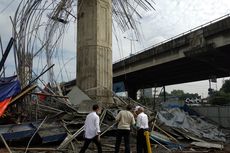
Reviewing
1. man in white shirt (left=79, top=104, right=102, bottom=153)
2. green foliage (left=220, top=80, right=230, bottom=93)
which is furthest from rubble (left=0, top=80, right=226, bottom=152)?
green foliage (left=220, top=80, right=230, bottom=93)

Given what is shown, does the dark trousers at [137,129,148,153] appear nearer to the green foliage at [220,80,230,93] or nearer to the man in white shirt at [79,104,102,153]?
the man in white shirt at [79,104,102,153]

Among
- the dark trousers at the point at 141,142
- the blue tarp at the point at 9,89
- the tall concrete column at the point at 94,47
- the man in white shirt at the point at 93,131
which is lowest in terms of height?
the dark trousers at the point at 141,142

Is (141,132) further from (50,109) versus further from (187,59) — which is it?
(187,59)

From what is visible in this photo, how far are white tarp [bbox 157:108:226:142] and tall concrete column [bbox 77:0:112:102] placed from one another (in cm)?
298

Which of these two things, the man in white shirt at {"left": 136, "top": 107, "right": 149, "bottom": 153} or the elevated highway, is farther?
the elevated highway

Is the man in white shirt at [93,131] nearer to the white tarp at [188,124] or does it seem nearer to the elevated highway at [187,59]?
the white tarp at [188,124]

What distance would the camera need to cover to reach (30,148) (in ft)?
30.4

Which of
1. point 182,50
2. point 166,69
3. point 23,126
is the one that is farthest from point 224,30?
point 23,126

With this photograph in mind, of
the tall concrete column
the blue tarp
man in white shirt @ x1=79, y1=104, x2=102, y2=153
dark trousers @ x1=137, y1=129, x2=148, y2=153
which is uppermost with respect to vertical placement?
the tall concrete column

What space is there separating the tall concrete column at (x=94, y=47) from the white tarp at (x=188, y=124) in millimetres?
2979

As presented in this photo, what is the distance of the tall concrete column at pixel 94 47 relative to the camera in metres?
12.5

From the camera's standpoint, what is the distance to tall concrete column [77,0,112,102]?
1248 cm

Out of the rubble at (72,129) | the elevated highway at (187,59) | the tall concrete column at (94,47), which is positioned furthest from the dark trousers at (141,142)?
the elevated highway at (187,59)

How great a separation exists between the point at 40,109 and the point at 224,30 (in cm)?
1729
